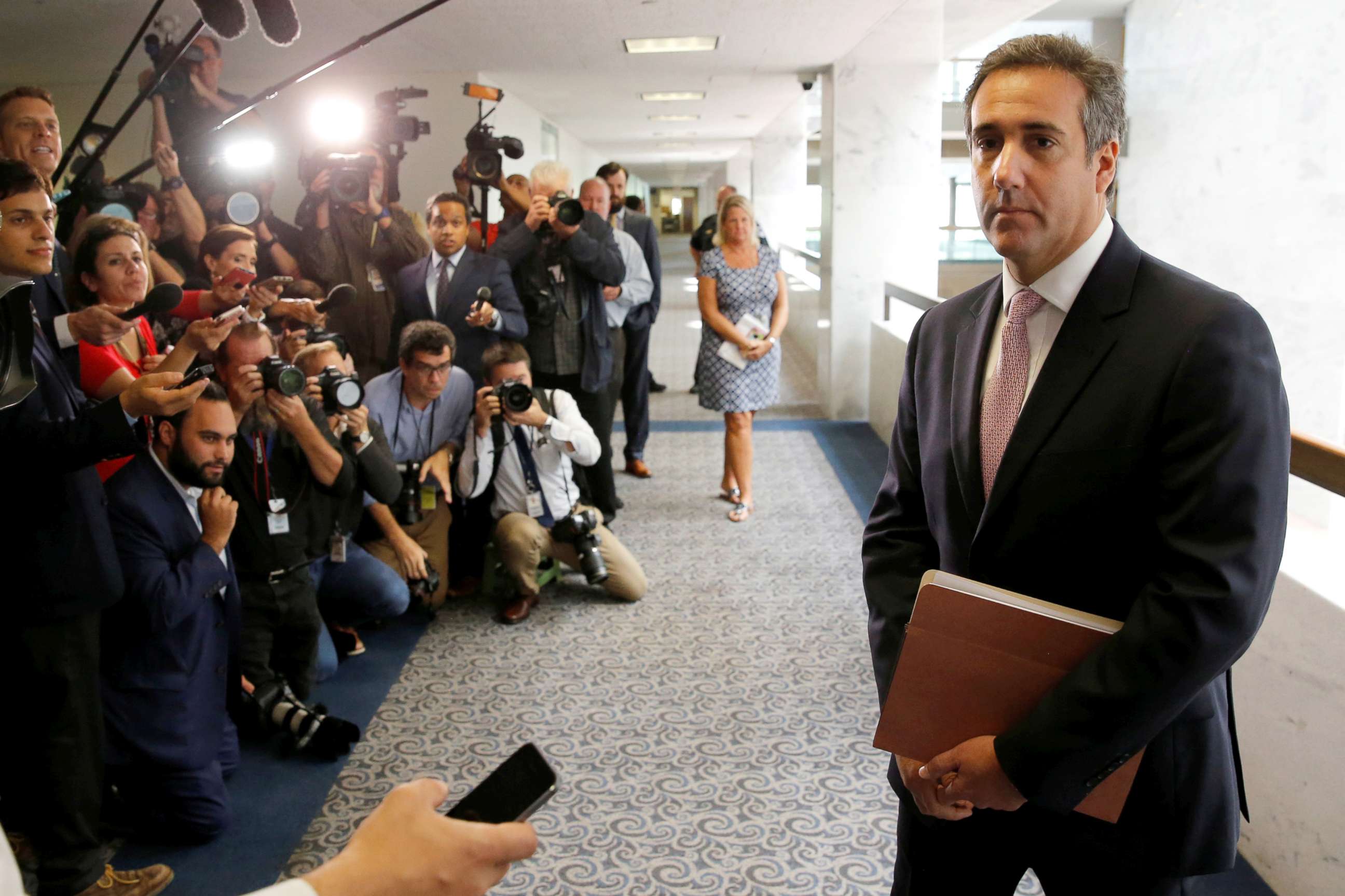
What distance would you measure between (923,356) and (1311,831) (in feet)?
4.54

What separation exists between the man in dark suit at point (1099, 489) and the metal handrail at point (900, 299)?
3.66 meters

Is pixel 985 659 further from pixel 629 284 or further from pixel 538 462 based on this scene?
pixel 629 284

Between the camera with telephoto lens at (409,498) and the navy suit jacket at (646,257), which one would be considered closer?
the camera with telephoto lens at (409,498)

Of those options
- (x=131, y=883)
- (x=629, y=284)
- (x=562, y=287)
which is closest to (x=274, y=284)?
(x=131, y=883)

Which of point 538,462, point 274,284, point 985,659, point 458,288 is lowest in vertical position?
point 538,462

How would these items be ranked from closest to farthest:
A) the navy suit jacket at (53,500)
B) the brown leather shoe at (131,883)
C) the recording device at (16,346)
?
the recording device at (16,346) < the navy suit jacket at (53,500) < the brown leather shoe at (131,883)

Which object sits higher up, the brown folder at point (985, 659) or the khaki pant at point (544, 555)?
the brown folder at point (985, 659)

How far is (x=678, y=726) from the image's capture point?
288cm

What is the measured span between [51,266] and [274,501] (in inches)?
37.8

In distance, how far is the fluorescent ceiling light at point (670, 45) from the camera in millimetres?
6301

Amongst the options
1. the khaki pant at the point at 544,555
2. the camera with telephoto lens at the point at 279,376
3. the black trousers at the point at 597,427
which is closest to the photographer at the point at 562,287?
the black trousers at the point at 597,427

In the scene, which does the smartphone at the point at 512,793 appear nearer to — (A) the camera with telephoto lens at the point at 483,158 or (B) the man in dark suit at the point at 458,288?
(B) the man in dark suit at the point at 458,288

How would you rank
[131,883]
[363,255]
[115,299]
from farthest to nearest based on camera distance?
[363,255] < [115,299] < [131,883]

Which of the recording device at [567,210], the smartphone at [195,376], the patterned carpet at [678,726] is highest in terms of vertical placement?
the recording device at [567,210]
